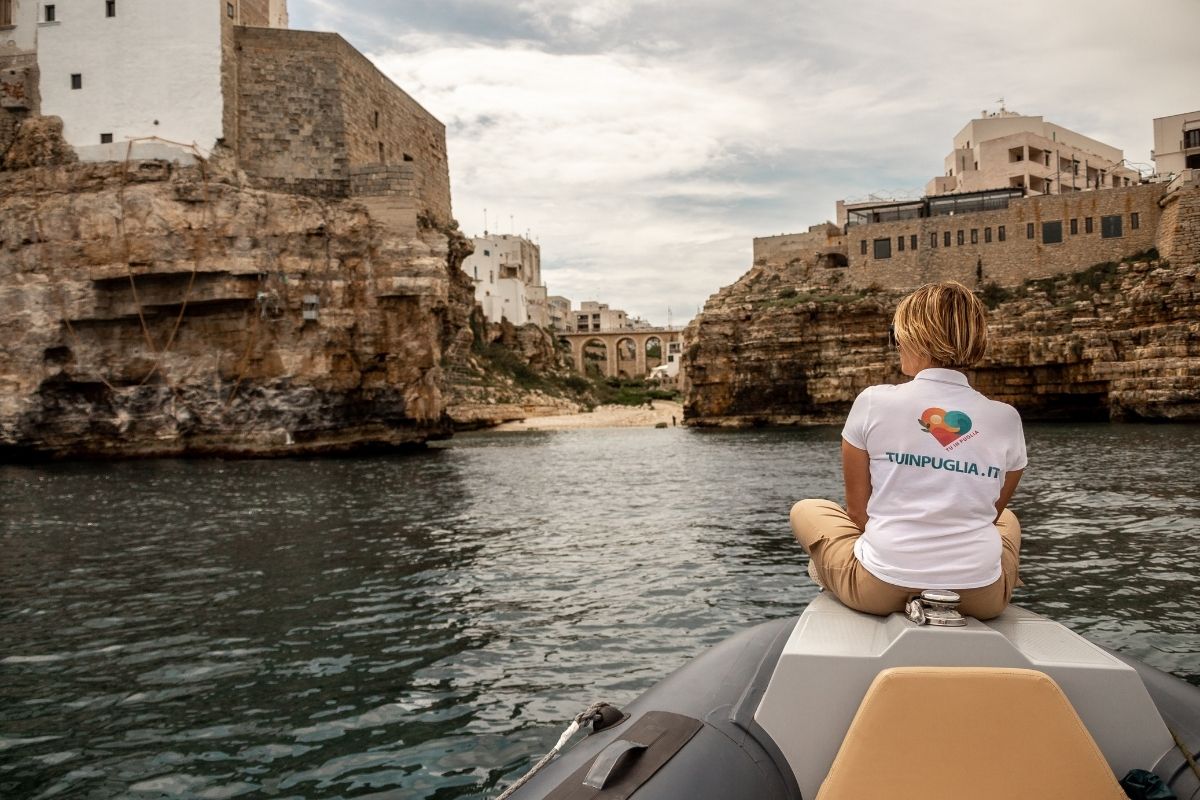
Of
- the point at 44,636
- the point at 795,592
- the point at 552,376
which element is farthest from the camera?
the point at 552,376

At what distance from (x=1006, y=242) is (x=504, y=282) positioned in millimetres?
52128

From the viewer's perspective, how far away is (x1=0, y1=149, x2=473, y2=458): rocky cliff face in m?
26.7

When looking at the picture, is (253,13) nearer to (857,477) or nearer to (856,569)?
(857,477)

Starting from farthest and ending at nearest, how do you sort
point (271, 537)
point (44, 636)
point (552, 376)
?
point (552, 376)
point (271, 537)
point (44, 636)

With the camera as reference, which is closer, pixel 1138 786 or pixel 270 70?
pixel 1138 786

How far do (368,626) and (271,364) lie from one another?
73.5ft

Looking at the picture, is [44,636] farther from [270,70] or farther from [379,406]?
[270,70]

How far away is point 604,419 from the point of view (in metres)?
60.6

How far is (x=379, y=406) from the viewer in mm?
29266

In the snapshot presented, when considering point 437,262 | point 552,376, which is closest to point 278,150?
point 437,262

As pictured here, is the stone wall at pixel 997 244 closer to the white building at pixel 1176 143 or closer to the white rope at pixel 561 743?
the white building at pixel 1176 143

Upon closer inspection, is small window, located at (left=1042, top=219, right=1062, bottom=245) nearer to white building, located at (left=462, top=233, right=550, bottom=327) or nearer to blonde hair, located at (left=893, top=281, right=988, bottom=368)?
white building, located at (left=462, top=233, right=550, bottom=327)

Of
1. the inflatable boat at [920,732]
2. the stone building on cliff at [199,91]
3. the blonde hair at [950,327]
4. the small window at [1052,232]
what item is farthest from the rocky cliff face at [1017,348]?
the inflatable boat at [920,732]

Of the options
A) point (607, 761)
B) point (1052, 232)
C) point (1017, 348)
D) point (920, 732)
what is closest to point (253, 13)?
point (607, 761)
